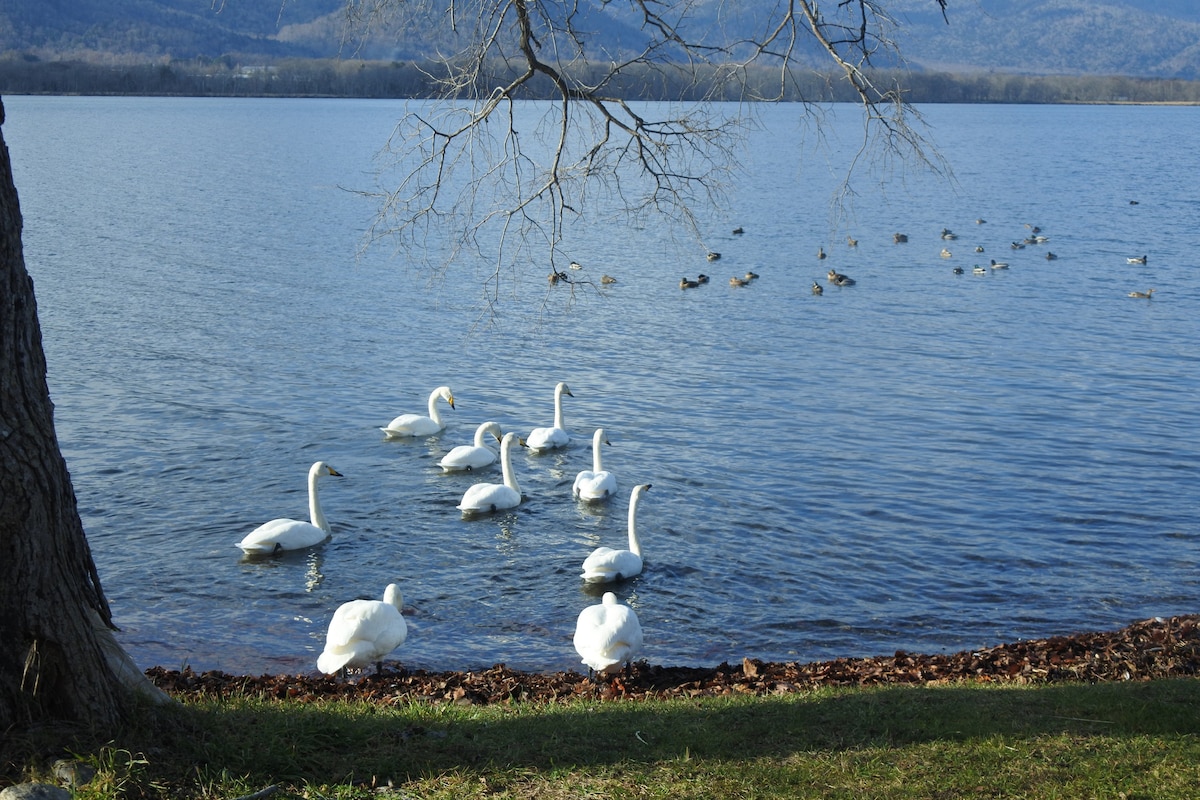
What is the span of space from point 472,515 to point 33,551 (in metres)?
8.91

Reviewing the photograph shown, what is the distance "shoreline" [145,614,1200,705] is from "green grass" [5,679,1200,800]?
44.6 inches

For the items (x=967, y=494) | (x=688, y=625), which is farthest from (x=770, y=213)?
(x=688, y=625)

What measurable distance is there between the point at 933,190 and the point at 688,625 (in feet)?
164

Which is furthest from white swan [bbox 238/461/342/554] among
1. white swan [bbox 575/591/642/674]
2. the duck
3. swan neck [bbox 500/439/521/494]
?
the duck

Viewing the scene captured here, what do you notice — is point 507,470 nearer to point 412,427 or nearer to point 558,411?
point 558,411

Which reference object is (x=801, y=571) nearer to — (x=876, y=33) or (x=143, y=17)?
(x=876, y=33)

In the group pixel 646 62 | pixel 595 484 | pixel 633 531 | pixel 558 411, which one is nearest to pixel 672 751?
pixel 646 62

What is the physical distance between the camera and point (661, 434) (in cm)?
1698

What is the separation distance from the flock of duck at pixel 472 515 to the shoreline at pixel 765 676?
225 millimetres

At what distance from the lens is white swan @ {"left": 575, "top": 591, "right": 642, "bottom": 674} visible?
880 centimetres

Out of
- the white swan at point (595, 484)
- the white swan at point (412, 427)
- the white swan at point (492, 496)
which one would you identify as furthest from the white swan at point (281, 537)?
the white swan at point (412, 427)

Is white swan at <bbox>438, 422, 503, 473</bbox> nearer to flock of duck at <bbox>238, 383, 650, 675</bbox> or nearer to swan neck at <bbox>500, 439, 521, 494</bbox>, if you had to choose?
flock of duck at <bbox>238, 383, 650, 675</bbox>

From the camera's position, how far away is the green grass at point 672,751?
5141 mm

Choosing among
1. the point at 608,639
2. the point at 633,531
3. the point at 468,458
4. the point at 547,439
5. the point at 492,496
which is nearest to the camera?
the point at 608,639
